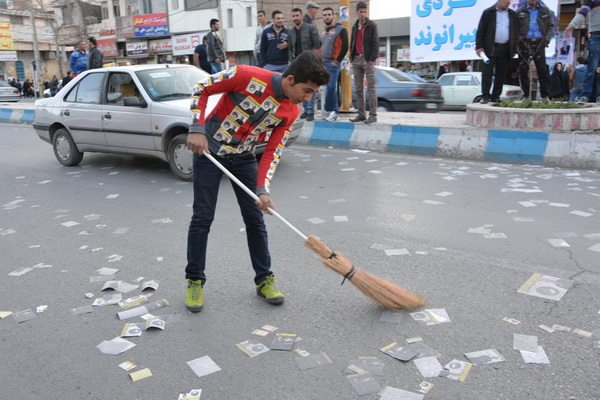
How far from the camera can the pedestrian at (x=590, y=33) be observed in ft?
30.2

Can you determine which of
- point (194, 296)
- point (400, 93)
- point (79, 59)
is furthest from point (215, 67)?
point (194, 296)

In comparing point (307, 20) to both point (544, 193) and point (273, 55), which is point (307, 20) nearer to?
point (273, 55)

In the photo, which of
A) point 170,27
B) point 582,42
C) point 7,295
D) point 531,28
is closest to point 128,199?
point 7,295

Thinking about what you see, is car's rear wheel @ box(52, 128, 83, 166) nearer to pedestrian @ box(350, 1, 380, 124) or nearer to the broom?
pedestrian @ box(350, 1, 380, 124)

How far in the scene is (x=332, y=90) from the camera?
10.5 metres

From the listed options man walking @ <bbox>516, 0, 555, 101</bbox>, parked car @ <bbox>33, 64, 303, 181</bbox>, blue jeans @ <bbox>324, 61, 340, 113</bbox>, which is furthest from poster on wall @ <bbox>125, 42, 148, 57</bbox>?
man walking @ <bbox>516, 0, 555, 101</bbox>

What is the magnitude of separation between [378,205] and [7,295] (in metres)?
3.67

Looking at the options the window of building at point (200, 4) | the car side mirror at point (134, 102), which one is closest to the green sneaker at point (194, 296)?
the car side mirror at point (134, 102)

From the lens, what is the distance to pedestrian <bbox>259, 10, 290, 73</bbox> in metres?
9.95

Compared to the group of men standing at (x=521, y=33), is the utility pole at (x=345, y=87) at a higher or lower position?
lower

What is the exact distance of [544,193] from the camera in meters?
6.15

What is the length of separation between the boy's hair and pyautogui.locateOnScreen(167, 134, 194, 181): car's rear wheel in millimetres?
4208

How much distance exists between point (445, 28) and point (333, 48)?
40.0 ft

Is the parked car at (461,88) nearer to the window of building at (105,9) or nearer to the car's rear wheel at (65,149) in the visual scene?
the car's rear wheel at (65,149)
